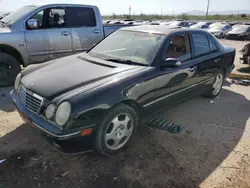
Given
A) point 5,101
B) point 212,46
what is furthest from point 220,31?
point 5,101

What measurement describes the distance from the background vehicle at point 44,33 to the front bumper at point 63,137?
3112mm

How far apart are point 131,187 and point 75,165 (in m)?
0.76

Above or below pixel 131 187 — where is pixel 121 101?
above

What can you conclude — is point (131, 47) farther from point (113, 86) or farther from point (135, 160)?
point (135, 160)

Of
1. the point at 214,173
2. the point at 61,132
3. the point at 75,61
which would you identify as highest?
the point at 75,61

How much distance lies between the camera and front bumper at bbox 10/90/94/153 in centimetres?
247

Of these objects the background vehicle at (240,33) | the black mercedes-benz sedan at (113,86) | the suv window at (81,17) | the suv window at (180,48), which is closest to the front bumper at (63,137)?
the black mercedes-benz sedan at (113,86)

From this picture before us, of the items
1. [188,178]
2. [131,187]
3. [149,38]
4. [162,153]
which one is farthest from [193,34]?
[131,187]

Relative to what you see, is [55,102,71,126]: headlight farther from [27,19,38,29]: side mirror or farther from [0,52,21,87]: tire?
[27,19,38,29]: side mirror

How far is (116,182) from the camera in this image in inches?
102

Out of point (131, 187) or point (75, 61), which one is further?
point (75, 61)

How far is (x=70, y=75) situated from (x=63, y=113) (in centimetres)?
75

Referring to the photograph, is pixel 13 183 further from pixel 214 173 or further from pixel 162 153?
pixel 214 173

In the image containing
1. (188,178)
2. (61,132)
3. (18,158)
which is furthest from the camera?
(18,158)
